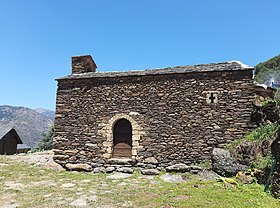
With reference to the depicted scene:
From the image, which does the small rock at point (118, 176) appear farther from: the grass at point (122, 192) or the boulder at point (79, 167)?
the boulder at point (79, 167)

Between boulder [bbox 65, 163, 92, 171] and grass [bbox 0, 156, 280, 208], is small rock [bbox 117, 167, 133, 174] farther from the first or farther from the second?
boulder [bbox 65, 163, 92, 171]

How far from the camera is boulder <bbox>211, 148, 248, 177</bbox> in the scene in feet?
26.2

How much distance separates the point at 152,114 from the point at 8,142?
23686 mm

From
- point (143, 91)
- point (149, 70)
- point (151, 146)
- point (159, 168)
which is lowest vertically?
point (159, 168)

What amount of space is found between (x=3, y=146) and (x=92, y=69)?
1949 centimetres

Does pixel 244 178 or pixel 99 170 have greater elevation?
pixel 244 178

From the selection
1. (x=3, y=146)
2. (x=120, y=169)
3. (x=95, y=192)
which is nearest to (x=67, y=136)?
(x=120, y=169)

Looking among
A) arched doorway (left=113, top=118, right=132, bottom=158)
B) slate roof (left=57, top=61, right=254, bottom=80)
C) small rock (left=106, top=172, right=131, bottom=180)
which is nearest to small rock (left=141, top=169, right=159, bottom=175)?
small rock (left=106, top=172, right=131, bottom=180)

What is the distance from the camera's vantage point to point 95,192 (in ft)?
22.1

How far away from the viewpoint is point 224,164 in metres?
8.31

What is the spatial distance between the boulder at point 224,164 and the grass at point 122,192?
0.87m

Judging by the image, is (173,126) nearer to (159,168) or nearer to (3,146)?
(159,168)

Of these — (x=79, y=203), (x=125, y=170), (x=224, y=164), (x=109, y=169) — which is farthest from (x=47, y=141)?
(x=79, y=203)

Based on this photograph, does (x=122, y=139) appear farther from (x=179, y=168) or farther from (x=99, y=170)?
(x=179, y=168)
